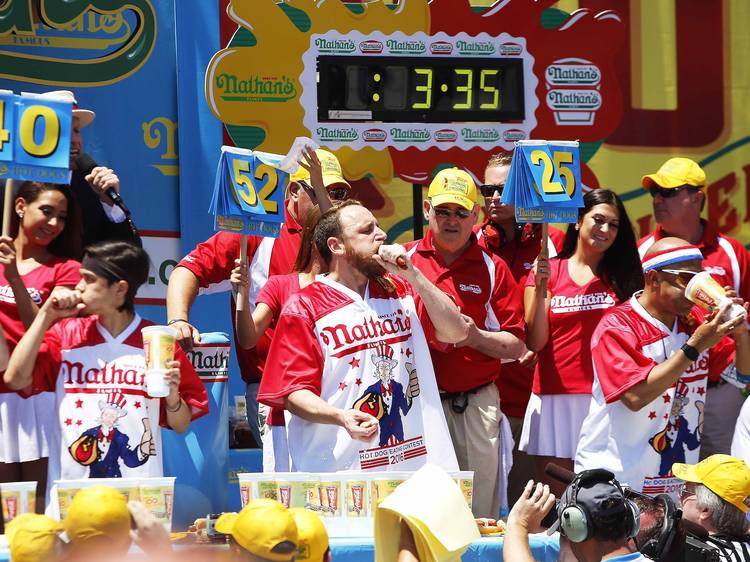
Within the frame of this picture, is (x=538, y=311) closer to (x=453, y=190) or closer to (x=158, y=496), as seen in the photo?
(x=453, y=190)

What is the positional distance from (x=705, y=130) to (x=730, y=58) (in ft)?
1.68

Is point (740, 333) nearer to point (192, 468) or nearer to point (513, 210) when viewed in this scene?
point (513, 210)

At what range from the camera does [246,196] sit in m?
5.53

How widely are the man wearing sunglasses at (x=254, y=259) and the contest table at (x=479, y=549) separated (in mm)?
1564

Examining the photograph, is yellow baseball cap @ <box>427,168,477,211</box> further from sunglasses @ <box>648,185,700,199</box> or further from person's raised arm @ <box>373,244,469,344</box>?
sunglasses @ <box>648,185,700,199</box>

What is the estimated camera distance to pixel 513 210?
247 inches

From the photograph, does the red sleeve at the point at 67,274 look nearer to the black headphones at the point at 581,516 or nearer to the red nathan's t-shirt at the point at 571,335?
the red nathan's t-shirt at the point at 571,335

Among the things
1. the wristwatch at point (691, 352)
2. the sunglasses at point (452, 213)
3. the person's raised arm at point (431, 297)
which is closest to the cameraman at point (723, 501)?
the wristwatch at point (691, 352)

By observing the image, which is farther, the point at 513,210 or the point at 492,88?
the point at 492,88

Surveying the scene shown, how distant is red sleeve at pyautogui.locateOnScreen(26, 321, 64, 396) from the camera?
191 inches

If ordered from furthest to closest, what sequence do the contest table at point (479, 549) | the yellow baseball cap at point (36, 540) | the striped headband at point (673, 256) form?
the striped headband at point (673, 256) → the contest table at point (479, 549) → the yellow baseball cap at point (36, 540)

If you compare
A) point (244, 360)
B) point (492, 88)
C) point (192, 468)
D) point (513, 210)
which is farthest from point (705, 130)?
point (192, 468)

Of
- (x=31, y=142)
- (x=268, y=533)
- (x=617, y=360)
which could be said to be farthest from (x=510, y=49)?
(x=268, y=533)

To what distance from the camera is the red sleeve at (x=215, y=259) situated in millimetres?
5930
